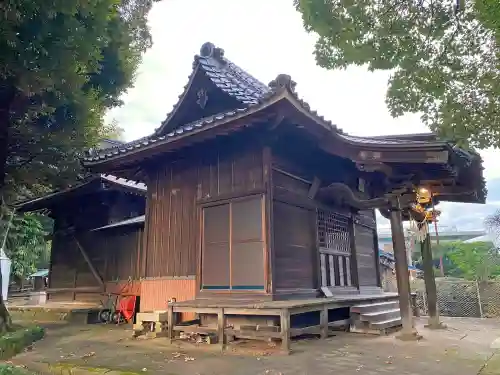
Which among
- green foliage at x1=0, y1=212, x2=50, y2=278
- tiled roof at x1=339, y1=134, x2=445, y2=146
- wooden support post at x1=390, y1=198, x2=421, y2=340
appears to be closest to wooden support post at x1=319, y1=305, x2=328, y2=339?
wooden support post at x1=390, y1=198, x2=421, y2=340

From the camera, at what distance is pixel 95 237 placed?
38.9 ft

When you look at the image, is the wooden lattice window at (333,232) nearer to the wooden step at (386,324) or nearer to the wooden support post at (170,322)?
the wooden step at (386,324)

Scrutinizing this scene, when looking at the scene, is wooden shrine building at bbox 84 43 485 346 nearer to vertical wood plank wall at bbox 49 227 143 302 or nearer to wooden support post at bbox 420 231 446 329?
wooden support post at bbox 420 231 446 329

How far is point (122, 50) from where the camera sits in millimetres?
10320

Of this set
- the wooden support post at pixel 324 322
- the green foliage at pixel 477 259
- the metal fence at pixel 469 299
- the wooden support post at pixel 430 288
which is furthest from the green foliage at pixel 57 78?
the green foliage at pixel 477 259

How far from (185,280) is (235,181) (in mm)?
2298

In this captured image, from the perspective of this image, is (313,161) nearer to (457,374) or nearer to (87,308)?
(457,374)

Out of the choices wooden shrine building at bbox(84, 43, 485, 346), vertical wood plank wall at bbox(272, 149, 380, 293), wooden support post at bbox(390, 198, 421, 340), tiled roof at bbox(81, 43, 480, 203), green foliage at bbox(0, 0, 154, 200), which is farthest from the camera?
vertical wood plank wall at bbox(272, 149, 380, 293)

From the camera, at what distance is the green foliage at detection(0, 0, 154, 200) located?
19.6ft

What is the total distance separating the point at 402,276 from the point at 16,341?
7034mm

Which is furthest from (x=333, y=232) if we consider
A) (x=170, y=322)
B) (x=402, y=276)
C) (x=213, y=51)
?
(x=213, y=51)

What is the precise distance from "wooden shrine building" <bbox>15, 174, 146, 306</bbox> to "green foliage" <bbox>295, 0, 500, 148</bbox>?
256 inches

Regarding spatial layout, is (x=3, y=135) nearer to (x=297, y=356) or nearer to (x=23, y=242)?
(x=297, y=356)

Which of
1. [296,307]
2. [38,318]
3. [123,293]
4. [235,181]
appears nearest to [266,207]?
[235,181]
